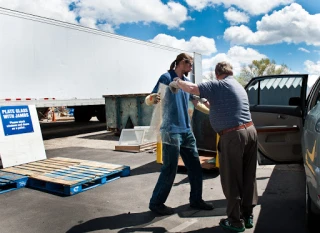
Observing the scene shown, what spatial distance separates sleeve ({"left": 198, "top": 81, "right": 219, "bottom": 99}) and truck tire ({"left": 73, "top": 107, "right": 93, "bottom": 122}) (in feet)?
46.8

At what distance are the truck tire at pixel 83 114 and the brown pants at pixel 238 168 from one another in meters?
14.3

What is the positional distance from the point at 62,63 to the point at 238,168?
893 centimetres

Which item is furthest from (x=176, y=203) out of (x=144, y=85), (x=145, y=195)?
(x=144, y=85)

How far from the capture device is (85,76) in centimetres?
1169

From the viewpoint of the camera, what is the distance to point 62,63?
10820mm

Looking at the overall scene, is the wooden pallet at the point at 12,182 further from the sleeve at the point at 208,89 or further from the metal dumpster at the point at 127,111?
the metal dumpster at the point at 127,111

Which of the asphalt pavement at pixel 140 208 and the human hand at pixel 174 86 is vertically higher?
the human hand at pixel 174 86

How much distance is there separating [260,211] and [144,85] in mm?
11499

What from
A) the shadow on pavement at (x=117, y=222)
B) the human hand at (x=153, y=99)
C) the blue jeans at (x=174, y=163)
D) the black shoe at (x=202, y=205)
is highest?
the human hand at (x=153, y=99)

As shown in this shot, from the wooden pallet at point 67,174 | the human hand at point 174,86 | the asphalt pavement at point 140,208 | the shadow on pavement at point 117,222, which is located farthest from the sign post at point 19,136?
the human hand at point 174,86

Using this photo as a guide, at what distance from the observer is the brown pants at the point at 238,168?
3.21 m

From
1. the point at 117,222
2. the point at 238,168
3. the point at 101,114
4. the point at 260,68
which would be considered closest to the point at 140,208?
the point at 117,222

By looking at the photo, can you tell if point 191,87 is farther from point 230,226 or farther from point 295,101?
point 295,101

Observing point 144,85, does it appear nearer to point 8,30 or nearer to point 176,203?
point 8,30
